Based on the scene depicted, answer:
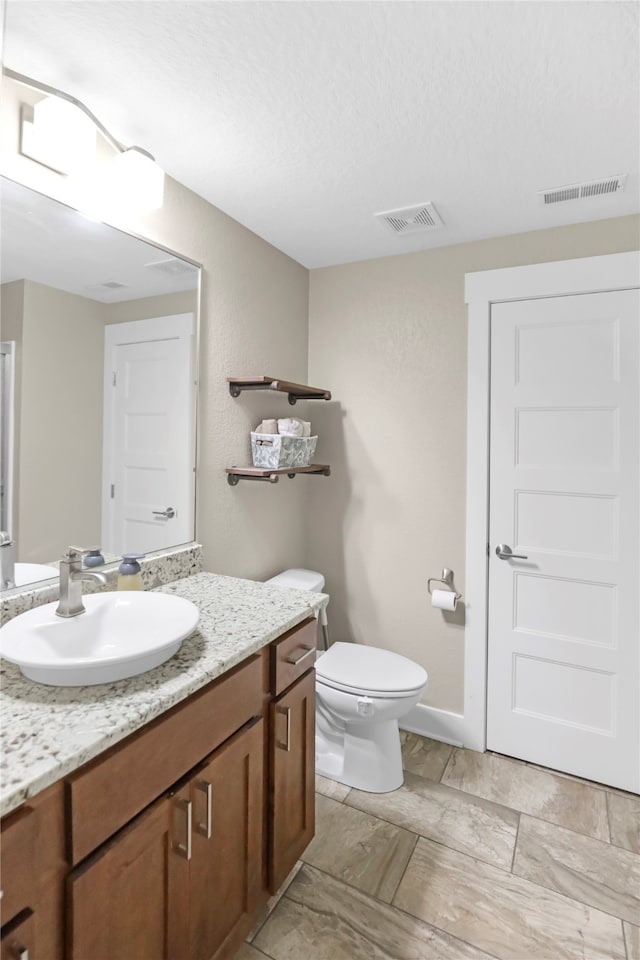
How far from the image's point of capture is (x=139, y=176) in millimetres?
1430

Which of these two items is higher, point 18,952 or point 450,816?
point 18,952

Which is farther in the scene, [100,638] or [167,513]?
[167,513]

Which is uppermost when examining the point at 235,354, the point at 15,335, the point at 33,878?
the point at 235,354

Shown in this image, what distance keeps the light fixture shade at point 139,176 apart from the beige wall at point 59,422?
13.8 inches

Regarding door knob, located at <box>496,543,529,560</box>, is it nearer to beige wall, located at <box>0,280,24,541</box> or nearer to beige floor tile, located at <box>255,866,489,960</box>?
beige floor tile, located at <box>255,866,489,960</box>

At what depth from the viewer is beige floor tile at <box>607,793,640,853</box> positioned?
1.75 metres

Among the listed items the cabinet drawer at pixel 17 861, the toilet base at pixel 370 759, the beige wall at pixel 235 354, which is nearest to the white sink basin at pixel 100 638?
the cabinet drawer at pixel 17 861

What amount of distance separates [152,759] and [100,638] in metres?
0.38

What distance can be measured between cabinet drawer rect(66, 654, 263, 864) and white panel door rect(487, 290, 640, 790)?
4.66 feet

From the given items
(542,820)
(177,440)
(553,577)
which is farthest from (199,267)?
(542,820)

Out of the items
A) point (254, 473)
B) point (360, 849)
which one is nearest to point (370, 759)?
point (360, 849)

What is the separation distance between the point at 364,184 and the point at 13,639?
178 centimetres

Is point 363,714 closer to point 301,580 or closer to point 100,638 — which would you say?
point 301,580

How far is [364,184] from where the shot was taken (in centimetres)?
179
